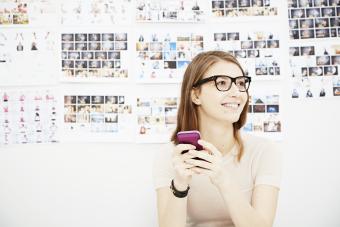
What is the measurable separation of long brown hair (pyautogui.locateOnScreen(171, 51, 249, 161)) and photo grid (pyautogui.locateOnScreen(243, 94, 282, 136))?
193 mm

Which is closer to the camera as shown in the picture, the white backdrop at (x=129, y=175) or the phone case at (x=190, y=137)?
the phone case at (x=190, y=137)

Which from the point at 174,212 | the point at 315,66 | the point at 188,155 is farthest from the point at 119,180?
the point at 315,66

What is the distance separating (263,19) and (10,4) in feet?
3.75

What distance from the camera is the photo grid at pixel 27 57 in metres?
1.31

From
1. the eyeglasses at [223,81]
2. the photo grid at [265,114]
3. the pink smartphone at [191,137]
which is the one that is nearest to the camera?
the pink smartphone at [191,137]

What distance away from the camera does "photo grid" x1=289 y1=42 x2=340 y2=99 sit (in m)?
1.27

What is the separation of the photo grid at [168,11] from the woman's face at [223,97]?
1.32ft

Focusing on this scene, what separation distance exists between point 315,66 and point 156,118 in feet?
2.42

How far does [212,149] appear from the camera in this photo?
853 mm

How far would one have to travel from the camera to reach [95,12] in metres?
1.31

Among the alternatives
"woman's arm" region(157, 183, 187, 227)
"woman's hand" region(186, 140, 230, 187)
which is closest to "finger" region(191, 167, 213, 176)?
"woman's hand" region(186, 140, 230, 187)

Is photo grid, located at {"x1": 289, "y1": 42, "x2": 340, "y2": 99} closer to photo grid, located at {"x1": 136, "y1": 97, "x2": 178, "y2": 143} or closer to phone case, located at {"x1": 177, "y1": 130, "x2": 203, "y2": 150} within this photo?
photo grid, located at {"x1": 136, "y1": 97, "x2": 178, "y2": 143}

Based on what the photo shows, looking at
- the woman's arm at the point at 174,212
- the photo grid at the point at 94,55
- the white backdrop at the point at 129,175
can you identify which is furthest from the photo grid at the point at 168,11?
the woman's arm at the point at 174,212

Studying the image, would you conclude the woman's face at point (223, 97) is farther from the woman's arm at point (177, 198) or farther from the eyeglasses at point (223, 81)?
the woman's arm at point (177, 198)
